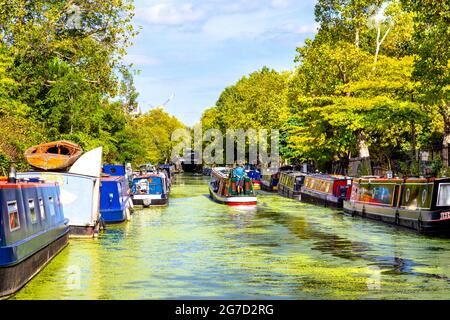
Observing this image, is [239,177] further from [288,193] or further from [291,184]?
[288,193]

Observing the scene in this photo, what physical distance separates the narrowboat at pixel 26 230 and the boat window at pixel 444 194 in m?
13.3

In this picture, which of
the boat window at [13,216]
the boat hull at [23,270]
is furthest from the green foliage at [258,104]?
the boat window at [13,216]

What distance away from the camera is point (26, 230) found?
1792 centimetres

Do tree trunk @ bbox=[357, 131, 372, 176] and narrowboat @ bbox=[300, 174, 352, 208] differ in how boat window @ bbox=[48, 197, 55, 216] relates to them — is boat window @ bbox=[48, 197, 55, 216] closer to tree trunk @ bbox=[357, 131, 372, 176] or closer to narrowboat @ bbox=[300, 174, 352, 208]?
narrowboat @ bbox=[300, 174, 352, 208]

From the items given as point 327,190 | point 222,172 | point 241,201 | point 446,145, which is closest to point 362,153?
point 327,190

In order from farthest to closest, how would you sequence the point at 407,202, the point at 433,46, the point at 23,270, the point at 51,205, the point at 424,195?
the point at 407,202
the point at 424,195
the point at 433,46
the point at 51,205
the point at 23,270

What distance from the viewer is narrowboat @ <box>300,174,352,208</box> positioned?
47213mm

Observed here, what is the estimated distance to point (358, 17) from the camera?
57188mm

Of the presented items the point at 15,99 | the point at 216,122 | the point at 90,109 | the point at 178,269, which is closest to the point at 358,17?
the point at 90,109

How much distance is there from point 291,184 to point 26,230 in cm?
4495

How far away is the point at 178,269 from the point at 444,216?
11.7 meters

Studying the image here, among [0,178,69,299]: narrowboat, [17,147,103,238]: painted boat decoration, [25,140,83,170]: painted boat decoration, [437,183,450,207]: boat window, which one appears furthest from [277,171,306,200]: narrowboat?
[0,178,69,299]: narrowboat

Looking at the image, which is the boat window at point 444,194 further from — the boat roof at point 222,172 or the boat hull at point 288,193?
the boat hull at point 288,193

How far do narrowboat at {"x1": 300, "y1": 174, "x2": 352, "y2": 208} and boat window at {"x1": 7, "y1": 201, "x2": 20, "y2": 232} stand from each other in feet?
101
